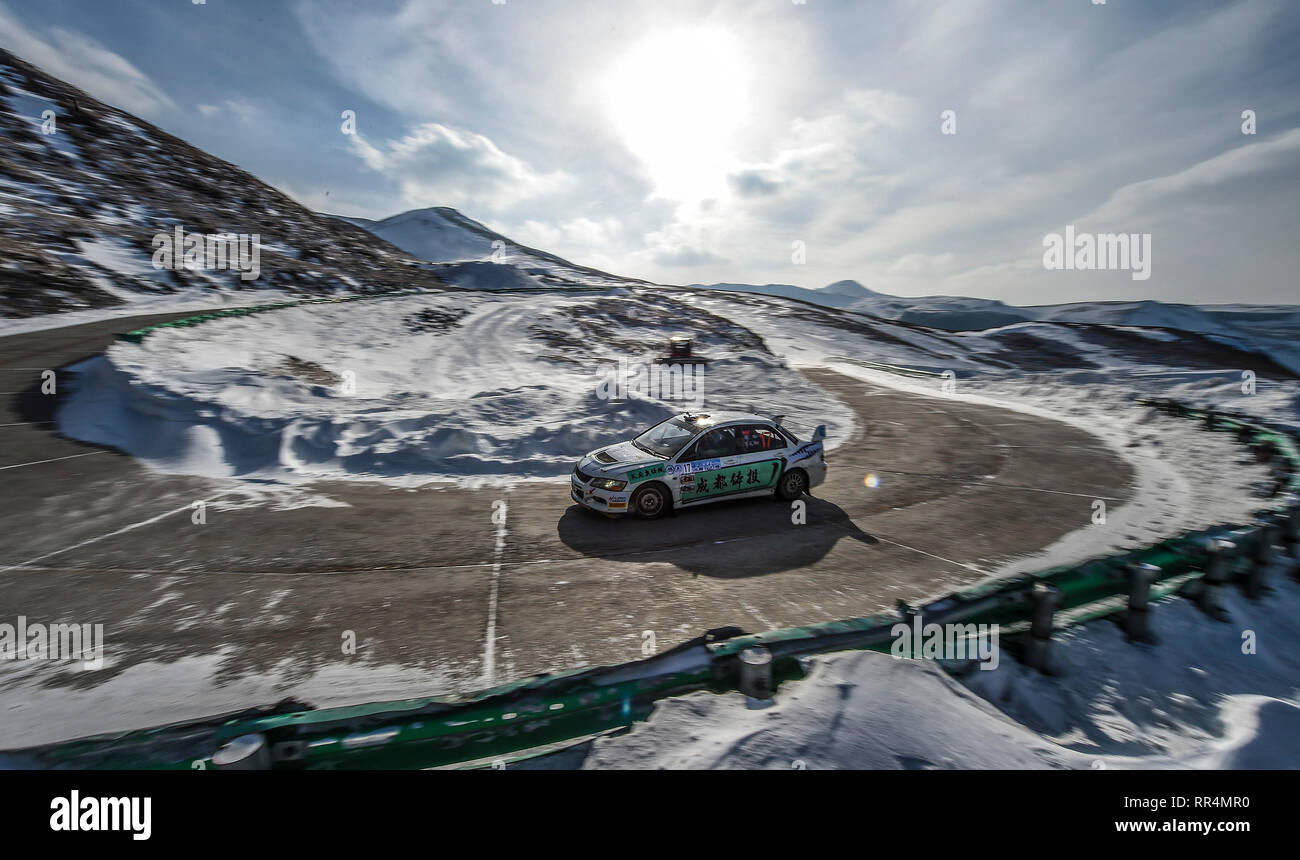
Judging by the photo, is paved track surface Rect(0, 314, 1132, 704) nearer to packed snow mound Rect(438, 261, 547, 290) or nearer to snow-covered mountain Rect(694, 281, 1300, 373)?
packed snow mound Rect(438, 261, 547, 290)

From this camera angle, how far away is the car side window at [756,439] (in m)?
8.39

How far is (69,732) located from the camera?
11.5 ft

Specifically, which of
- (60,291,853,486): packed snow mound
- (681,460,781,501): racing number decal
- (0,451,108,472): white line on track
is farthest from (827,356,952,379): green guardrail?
(0,451,108,472): white line on track

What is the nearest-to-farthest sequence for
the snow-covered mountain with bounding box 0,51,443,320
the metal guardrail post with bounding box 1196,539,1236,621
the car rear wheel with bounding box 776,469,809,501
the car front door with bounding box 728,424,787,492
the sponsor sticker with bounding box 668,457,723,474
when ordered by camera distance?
1. the metal guardrail post with bounding box 1196,539,1236,621
2. the sponsor sticker with bounding box 668,457,723,474
3. the car front door with bounding box 728,424,787,492
4. the car rear wheel with bounding box 776,469,809,501
5. the snow-covered mountain with bounding box 0,51,443,320

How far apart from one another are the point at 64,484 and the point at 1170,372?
30538mm

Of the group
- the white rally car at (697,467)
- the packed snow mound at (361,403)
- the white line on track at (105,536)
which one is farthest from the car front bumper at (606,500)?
the white line on track at (105,536)

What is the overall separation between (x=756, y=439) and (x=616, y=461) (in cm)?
222

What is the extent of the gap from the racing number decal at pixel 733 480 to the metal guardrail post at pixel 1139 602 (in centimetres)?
428

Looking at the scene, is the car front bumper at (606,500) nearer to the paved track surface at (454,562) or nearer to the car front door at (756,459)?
the paved track surface at (454,562)

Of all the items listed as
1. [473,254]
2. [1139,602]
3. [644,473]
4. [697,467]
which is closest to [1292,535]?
[1139,602]

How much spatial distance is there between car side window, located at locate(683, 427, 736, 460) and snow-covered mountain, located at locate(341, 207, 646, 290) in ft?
159

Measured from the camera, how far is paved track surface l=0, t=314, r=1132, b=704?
4.69 m
